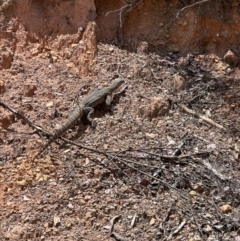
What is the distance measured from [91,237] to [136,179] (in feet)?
2.52

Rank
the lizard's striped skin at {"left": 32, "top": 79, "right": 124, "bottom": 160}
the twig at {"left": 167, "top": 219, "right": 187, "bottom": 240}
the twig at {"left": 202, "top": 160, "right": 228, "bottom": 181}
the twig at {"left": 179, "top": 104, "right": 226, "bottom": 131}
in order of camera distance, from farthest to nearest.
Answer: the twig at {"left": 179, "top": 104, "right": 226, "bottom": 131} → the lizard's striped skin at {"left": 32, "top": 79, "right": 124, "bottom": 160} → the twig at {"left": 202, "top": 160, "right": 228, "bottom": 181} → the twig at {"left": 167, "top": 219, "right": 187, "bottom": 240}

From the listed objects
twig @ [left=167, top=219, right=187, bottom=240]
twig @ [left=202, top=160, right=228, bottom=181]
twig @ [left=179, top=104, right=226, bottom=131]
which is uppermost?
twig @ [left=179, top=104, right=226, bottom=131]

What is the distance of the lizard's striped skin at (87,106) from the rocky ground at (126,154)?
0.29ft

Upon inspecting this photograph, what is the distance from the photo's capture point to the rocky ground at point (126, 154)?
4793 millimetres

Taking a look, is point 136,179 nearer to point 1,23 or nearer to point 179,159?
point 179,159

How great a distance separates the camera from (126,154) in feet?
17.5

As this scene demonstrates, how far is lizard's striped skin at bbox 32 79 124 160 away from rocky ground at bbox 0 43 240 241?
88 mm

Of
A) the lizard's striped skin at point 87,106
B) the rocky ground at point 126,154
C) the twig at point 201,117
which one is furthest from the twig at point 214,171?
the lizard's striped skin at point 87,106

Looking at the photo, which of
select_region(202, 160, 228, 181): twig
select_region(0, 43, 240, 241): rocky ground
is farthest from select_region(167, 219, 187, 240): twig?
select_region(202, 160, 228, 181): twig

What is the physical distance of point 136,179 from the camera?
515 cm

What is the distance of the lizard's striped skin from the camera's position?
17.9 ft

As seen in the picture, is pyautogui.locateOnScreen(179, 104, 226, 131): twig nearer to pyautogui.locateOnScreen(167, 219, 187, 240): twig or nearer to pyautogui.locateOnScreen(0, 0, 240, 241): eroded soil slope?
pyautogui.locateOnScreen(0, 0, 240, 241): eroded soil slope

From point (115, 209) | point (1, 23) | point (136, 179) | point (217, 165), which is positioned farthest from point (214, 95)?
point (1, 23)

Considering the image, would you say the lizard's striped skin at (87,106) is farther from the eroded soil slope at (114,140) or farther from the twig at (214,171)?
the twig at (214,171)
